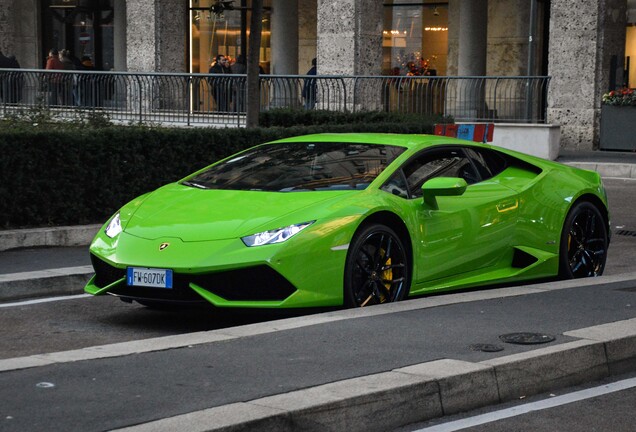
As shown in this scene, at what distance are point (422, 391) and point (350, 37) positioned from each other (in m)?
24.5

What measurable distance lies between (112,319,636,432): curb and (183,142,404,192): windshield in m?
2.32

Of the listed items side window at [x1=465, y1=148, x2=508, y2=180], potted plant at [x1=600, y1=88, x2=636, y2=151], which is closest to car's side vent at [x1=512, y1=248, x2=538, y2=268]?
Answer: side window at [x1=465, y1=148, x2=508, y2=180]

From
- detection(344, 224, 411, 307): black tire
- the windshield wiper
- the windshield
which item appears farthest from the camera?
the windshield wiper

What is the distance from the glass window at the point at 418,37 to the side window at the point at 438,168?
27.4 metres

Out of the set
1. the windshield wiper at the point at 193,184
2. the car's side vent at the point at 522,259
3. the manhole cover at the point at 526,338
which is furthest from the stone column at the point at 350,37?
the manhole cover at the point at 526,338

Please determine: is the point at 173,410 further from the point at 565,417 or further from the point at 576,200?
the point at 576,200

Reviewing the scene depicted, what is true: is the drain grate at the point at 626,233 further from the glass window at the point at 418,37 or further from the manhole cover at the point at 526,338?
the glass window at the point at 418,37

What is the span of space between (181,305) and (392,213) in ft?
5.54

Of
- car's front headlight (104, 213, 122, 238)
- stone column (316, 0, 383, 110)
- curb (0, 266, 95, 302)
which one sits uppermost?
stone column (316, 0, 383, 110)

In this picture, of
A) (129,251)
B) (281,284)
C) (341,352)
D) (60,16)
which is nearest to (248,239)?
(281,284)

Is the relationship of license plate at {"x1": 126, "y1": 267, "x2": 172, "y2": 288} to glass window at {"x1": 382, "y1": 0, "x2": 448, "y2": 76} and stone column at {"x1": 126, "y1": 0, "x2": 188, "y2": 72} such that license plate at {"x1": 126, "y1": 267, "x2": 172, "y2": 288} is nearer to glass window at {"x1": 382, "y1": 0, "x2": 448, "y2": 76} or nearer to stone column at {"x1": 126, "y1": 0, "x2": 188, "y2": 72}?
stone column at {"x1": 126, "y1": 0, "x2": 188, "y2": 72}

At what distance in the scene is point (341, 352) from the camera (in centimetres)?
691

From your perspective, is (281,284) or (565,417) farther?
(281,284)

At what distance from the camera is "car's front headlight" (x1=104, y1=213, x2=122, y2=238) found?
8680mm
